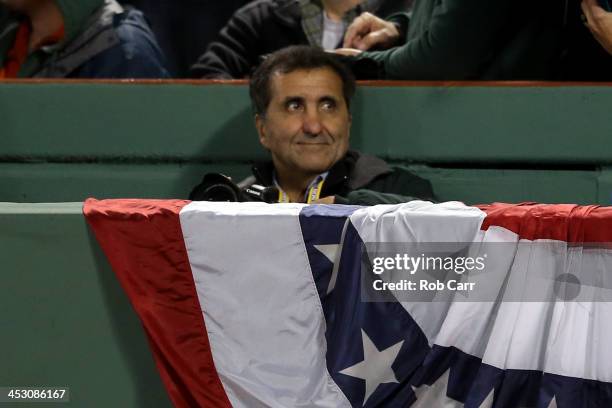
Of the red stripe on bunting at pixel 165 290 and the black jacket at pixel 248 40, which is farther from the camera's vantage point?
the black jacket at pixel 248 40

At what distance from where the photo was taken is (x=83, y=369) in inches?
76.8

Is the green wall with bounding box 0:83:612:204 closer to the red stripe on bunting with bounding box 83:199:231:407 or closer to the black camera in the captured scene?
the black camera

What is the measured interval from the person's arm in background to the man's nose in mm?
829

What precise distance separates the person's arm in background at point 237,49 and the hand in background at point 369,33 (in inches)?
19.2

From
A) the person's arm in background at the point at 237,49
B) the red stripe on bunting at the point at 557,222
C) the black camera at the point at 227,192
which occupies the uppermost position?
the person's arm in background at the point at 237,49

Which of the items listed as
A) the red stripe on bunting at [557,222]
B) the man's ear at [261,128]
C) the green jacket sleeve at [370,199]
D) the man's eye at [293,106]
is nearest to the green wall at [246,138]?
the man's ear at [261,128]

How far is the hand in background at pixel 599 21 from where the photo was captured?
2520 millimetres

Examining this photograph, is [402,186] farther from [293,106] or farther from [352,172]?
[293,106]

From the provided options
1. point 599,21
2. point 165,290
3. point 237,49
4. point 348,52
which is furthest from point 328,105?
point 165,290

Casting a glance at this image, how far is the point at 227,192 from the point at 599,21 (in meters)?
1.08

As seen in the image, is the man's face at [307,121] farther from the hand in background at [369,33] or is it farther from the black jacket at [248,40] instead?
the black jacket at [248,40]

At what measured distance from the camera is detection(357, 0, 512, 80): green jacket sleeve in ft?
8.81

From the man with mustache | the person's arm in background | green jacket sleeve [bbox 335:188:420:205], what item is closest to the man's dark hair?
the man with mustache

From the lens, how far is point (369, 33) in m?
3.17
